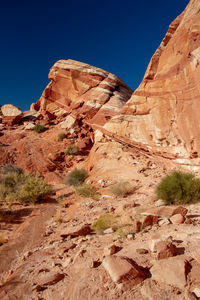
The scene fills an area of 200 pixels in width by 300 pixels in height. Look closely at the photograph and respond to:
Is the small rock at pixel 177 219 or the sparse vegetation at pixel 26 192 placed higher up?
the sparse vegetation at pixel 26 192

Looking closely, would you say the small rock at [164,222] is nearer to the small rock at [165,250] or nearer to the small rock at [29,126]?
the small rock at [165,250]

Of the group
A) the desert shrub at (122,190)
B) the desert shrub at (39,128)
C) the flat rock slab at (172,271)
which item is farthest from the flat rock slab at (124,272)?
the desert shrub at (39,128)

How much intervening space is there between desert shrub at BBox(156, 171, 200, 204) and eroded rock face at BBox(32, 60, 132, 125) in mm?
13104

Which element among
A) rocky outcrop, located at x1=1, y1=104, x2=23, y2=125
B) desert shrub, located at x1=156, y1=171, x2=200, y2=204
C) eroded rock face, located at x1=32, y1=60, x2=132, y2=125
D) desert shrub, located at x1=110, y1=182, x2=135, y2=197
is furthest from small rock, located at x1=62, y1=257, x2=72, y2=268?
rocky outcrop, located at x1=1, y1=104, x2=23, y2=125

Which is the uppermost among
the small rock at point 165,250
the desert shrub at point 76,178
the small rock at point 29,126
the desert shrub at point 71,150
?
the small rock at point 29,126

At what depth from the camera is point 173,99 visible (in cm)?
1202

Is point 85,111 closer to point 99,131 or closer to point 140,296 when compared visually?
point 99,131

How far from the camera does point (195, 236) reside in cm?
360

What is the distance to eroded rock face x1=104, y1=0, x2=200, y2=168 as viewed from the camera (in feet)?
35.8

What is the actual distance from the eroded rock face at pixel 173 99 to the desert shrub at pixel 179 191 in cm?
470

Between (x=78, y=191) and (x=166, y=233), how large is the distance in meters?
7.68

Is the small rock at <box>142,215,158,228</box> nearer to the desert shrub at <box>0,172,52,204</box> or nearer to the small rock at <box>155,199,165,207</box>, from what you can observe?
the small rock at <box>155,199,165,207</box>

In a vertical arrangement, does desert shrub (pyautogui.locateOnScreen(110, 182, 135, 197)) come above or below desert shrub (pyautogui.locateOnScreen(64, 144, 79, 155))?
below

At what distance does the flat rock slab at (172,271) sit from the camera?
2357 mm
